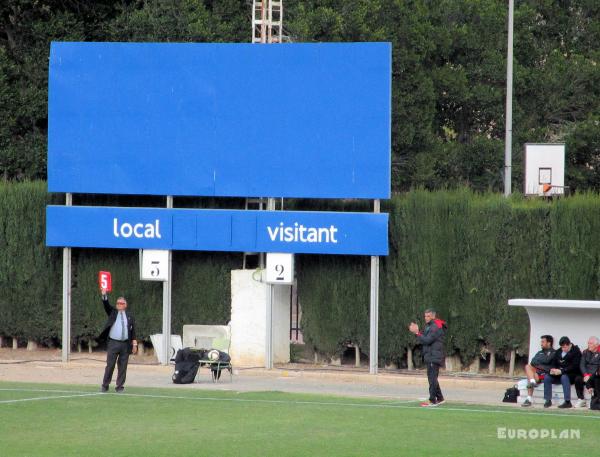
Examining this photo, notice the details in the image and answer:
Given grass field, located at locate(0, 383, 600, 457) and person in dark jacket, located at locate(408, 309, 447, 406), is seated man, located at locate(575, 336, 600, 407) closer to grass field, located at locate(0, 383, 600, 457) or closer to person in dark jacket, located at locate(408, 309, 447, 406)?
grass field, located at locate(0, 383, 600, 457)

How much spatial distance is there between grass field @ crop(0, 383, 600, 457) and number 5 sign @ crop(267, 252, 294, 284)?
4.68m

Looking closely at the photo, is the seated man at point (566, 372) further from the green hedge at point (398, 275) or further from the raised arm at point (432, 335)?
the green hedge at point (398, 275)

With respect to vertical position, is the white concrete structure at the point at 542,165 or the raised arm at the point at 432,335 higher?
the white concrete structure at the point at 542,165

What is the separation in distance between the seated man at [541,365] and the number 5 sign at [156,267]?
9213mm

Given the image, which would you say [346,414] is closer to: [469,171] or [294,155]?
[294,155]

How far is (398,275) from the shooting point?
28.3 meters

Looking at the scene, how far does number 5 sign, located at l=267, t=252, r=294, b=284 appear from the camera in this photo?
1085 inches

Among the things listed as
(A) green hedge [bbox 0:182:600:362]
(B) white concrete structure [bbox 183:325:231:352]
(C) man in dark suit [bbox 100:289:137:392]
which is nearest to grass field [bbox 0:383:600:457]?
(C) man in dark suit [bbox 100:289:137:392]

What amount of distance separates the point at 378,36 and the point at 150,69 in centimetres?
1462

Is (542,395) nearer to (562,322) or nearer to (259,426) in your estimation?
(562,322)

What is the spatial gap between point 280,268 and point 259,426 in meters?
10.1

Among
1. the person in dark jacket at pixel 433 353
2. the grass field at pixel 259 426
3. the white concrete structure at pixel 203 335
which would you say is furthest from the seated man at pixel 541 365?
the white concrete structure at pixel 203 335

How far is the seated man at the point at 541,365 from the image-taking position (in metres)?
22.2

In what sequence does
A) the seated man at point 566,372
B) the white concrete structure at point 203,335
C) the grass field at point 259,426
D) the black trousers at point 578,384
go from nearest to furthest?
1. the grass field at point 259,426
2. the seated man at point 566,372
3. the black trousers at point 578,384
4. the white concrete structure at point 203,335
